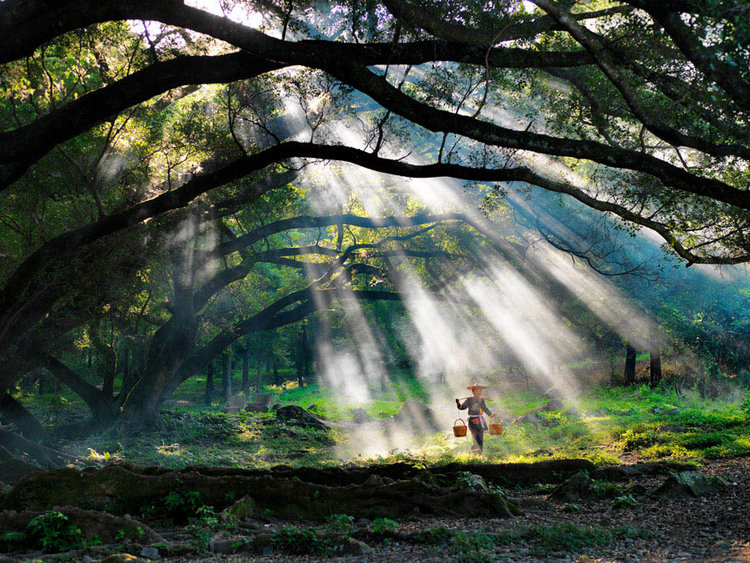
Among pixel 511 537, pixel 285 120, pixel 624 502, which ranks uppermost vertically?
pixel 285 120

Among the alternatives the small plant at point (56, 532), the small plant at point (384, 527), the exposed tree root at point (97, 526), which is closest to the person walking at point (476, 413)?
the small plant at point (384, 527)

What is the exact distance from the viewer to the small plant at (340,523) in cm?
657

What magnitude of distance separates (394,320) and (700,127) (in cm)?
2728

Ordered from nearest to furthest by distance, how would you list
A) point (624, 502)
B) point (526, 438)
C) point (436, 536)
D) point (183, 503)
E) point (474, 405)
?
1. point (436, 536)
2. point (624, 502)
3. point (183, 503)
4. point (474, 405)
5. point (526, 438)

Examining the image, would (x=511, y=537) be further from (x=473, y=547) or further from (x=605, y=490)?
(x=605, y=490)

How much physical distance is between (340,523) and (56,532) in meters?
3.16

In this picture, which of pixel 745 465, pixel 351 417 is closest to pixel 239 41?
pixel 745 465

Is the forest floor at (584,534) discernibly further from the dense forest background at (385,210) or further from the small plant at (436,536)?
the dense forest background at (385,210)

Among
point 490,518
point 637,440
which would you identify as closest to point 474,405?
point 637,440

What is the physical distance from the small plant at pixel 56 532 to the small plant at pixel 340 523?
279 cm

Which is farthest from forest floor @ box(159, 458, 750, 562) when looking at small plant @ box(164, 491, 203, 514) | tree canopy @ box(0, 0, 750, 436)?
tree canopy @ box(0, 0, 750, 436)

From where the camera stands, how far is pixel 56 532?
5.78 meters

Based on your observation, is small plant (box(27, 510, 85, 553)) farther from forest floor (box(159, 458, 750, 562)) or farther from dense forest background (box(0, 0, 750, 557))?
dense forest background (box(0, 0, 750, 557))

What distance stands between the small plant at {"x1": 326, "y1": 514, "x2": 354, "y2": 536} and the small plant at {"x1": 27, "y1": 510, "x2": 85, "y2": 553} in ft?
9.14
